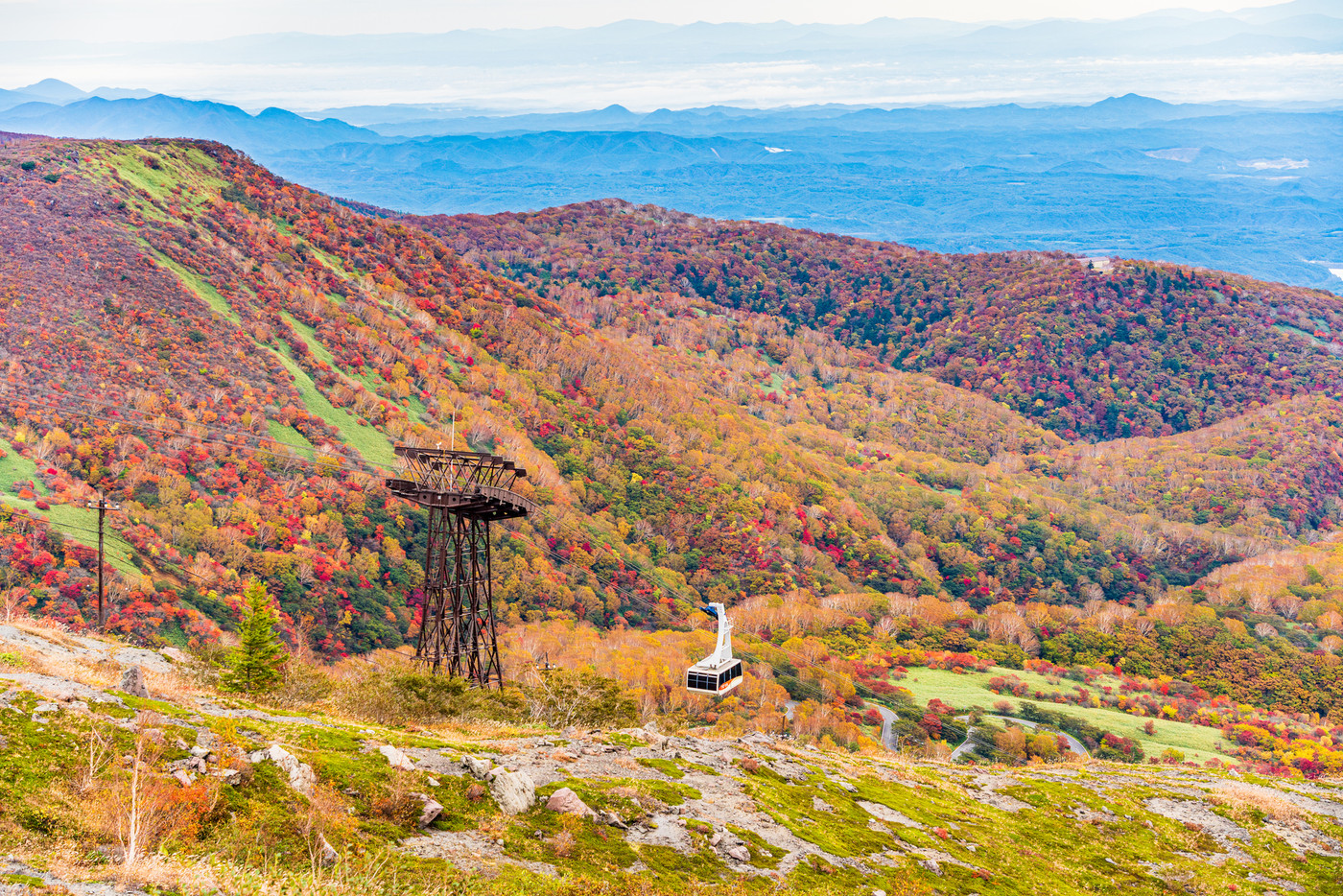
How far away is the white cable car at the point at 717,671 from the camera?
39625 millimetres

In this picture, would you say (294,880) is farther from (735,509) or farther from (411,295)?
(411,295)

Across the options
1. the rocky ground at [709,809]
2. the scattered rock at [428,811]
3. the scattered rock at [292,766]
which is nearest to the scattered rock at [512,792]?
the rocky ground at [709,809]

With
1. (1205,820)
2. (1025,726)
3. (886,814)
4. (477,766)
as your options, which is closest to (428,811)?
(477,766)

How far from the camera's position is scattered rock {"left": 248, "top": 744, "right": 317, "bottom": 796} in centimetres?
1557

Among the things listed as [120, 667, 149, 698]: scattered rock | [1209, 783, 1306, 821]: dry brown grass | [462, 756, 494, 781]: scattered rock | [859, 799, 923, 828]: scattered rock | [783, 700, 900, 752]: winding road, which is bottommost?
[783, 700, 900, 752]: winding road

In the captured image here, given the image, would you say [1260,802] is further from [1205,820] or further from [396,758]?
[396,758]

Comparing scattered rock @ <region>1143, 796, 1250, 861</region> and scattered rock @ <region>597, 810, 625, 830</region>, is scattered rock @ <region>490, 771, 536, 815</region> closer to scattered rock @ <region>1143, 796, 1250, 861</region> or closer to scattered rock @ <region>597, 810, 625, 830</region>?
scattered rock @ <region>597, 810, 625, 830</region>

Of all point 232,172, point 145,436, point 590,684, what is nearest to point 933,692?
point 590,684

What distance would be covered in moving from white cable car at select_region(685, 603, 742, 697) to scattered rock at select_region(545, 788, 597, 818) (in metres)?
19.9

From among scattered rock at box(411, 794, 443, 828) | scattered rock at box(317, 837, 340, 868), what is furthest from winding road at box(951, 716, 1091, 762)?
scattered rock at box(317, 837, 340, 868)

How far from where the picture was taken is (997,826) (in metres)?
28.1

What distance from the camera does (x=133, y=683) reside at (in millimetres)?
19297

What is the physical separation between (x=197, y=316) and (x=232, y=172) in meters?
53.5

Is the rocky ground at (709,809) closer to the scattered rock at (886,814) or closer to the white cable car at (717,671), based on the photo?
the scattered rock at (886,814)
